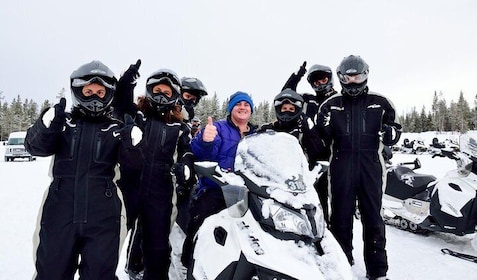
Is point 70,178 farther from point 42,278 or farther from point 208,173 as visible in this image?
point 208,173

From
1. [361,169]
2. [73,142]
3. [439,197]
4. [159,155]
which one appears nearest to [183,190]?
[159,155]

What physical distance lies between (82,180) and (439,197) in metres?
4.31

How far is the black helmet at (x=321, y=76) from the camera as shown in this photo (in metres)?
4.49

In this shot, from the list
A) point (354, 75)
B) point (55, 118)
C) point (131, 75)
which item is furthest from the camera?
point (354, 75)

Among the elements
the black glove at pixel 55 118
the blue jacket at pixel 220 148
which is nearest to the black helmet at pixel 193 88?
the blue jacket at pixel 220 148

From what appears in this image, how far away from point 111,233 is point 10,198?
23.3 ft

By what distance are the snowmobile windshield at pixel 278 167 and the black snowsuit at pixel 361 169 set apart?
1482 millimetres

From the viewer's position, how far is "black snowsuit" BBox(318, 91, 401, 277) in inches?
141

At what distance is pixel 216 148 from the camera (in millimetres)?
2924

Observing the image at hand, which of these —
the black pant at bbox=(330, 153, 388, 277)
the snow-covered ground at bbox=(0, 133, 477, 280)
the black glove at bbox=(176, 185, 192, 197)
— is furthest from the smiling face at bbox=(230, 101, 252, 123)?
the snow-covered ground at bbox=(0, 133, 477, 280)

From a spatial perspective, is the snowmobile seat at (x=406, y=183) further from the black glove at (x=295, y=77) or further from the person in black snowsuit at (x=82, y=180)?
the person in black snowsuit at (x=82, y=180)

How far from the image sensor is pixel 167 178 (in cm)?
319

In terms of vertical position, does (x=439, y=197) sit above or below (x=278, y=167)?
below

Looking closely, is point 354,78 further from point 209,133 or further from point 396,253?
point 396,253
